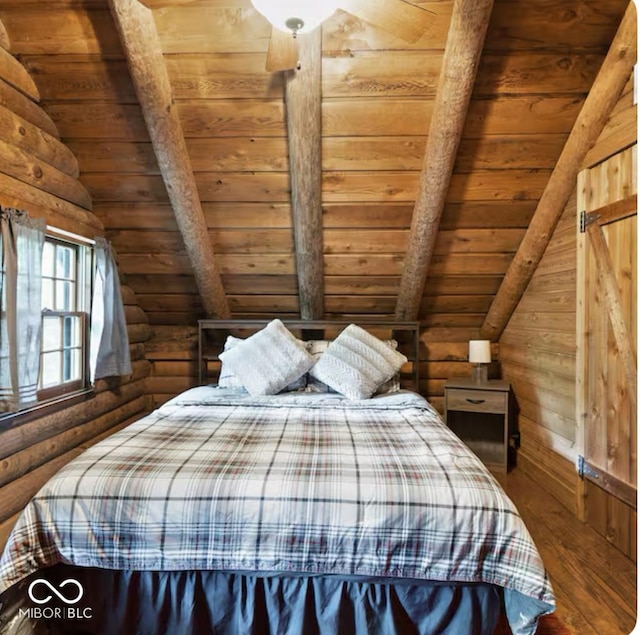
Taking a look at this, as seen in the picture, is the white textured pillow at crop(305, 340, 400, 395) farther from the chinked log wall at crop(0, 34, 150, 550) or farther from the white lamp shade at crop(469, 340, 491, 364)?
the chinked log wall at crop(0, 34, 150, 550)

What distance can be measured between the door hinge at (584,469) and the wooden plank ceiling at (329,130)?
147 cm

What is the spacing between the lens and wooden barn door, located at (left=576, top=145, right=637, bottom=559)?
2.01 metres

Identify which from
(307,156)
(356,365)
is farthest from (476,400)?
(307,156)

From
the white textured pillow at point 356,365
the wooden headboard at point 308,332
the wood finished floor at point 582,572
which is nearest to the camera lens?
the wood finished floor at point 582,572

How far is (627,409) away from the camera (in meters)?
2.04

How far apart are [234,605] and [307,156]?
2.24 metres

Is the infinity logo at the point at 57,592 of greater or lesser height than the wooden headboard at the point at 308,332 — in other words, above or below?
below

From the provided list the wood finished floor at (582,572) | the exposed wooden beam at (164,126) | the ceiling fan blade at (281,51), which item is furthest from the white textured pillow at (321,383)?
the ceiling fan blade at (281,51)

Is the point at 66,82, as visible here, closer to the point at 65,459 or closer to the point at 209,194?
the point at 209,194

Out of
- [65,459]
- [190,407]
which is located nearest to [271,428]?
[190,407]

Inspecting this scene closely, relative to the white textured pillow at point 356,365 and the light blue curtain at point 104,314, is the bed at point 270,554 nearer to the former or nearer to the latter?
the white textured pillow at point 356,365

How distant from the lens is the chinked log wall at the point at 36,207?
6.79ft

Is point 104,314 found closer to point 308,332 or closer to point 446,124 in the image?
point 308,332

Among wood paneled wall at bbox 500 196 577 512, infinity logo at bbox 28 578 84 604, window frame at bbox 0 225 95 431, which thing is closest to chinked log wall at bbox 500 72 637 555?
wood paneled wall at bbox 500 196 577 512
